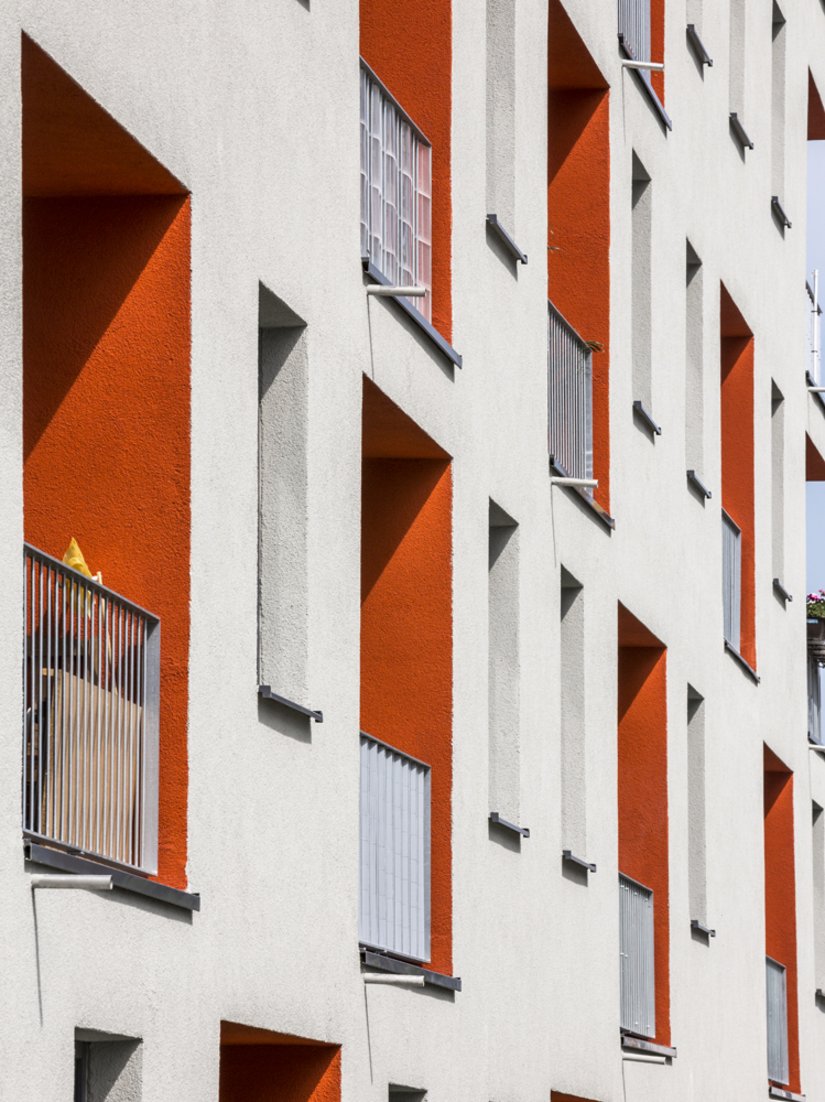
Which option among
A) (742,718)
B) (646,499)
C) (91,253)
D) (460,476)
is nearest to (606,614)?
(646,499)

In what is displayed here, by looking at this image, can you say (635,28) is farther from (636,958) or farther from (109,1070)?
(109,1070)

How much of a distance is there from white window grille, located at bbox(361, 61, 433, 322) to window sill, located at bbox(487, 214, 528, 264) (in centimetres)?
112

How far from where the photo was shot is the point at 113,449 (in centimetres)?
1175

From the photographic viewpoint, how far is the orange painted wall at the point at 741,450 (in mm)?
26828

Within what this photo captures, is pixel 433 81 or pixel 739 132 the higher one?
pixel 739 132

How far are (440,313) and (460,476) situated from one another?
1.00m

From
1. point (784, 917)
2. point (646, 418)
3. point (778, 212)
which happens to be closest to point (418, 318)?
point (646, 418)

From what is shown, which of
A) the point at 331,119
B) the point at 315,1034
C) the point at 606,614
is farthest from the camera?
the point at 606,614

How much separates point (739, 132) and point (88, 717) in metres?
16.9

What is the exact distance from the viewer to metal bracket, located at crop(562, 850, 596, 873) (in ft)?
60.6

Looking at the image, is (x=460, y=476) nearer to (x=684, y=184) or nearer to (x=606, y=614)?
(x=606, y=614)

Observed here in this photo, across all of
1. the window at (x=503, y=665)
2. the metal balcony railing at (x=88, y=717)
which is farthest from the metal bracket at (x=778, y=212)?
the metal balcony railing at (x=88, y=717)

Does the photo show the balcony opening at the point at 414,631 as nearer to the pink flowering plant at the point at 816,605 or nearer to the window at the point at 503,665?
the window at the point at 503,665

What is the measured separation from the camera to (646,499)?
21734 mm
